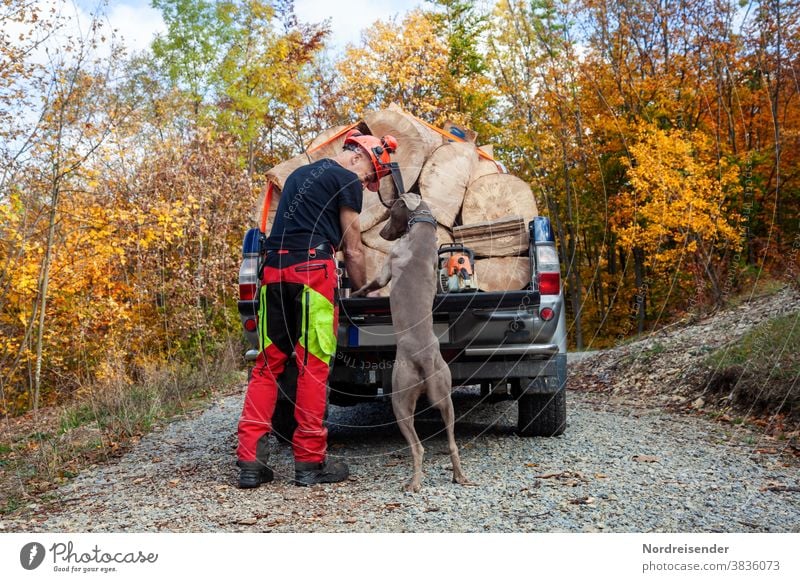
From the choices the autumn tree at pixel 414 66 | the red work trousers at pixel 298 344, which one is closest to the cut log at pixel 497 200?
the red work trousers at pixel 298 344

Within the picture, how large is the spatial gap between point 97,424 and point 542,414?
410 cm

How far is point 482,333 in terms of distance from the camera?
4.73 m

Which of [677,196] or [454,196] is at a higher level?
[677,196]

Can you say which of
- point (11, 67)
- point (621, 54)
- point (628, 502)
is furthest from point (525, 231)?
point (621, 54)

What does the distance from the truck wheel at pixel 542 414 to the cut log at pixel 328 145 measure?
93.8 inches

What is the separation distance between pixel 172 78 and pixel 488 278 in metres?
6.64

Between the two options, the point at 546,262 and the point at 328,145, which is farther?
the point at 328,145

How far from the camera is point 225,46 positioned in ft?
29.2

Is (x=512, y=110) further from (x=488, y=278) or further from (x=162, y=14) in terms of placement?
(x=488, y=278)

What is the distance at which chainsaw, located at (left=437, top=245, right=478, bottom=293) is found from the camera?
483 cm

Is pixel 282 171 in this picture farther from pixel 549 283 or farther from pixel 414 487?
pixel 414 487

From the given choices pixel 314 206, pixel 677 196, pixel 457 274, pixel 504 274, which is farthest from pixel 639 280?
pixel 314 206

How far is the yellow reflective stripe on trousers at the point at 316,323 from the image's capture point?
4.23m

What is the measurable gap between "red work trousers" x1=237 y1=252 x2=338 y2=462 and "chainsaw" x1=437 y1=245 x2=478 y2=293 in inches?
31.8
